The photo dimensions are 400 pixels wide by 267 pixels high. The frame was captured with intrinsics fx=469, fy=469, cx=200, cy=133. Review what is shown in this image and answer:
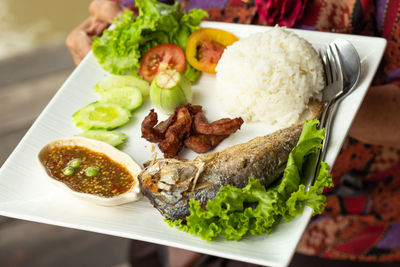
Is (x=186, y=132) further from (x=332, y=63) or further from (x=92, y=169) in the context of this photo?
(x=332, y=63)

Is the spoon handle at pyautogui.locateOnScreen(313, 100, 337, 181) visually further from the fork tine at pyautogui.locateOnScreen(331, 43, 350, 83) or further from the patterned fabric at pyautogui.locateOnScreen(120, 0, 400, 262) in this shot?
the patterned fabric at pyautogui.locateOnScreen(120, 0, 400, 262)

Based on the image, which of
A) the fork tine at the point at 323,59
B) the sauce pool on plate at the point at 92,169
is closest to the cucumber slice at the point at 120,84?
the sauce pool on plate at the point at 92,169

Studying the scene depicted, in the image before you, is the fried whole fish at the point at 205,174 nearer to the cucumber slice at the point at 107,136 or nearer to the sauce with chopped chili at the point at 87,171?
the sauce with chopped chili at the point at 87,171

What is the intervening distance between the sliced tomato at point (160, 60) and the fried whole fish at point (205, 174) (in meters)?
0.86

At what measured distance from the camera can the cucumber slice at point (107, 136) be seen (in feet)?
7.82

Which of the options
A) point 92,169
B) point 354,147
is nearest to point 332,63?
point 354,147

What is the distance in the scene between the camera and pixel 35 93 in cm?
488

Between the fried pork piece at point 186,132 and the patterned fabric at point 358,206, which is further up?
the fried pork piece at point 186,132

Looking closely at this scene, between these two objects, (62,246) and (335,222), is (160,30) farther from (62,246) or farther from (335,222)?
(62,246)

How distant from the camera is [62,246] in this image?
165 inches

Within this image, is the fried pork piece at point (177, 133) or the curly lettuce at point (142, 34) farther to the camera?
the curly lettuce at point (142, 34)

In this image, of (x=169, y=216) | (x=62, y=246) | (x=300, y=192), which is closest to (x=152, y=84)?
(x=169, y=216)

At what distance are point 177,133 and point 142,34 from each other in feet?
2.78

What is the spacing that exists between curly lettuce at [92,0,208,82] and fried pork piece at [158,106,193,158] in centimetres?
41
